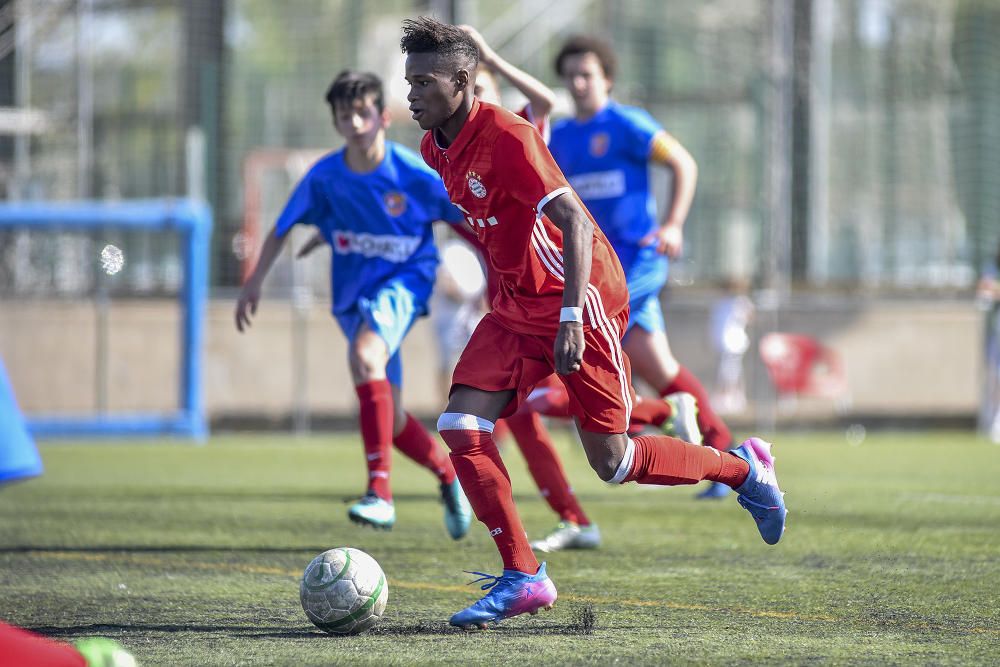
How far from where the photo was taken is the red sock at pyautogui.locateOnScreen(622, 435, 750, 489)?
4422 mm

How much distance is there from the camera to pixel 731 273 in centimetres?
1504

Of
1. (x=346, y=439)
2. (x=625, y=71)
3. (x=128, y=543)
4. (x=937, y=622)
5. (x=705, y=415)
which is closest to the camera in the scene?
(x=937, y=622)

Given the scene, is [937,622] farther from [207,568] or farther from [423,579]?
[207,568]

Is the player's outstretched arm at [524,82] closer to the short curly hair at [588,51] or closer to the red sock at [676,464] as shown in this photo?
the short curly hair at [588,51]

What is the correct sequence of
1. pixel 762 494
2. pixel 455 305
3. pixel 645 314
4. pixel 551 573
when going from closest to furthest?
pixel 762 494 → pixel 551 573 → pixel 645 314 → pixel 455 305

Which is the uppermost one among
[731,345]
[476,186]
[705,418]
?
[476,186]

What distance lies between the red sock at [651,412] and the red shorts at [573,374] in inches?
70.0

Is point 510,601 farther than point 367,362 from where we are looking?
No

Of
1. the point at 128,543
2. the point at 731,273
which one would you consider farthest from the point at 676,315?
the point at 128,543

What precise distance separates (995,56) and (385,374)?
11150mm

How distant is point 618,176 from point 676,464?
8.65 ft

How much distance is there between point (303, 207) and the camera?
6531 millimetres

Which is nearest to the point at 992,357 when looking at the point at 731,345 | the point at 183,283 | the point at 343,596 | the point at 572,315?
the point at 731,345

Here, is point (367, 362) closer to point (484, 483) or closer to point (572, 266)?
point (484, 483)
